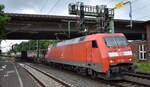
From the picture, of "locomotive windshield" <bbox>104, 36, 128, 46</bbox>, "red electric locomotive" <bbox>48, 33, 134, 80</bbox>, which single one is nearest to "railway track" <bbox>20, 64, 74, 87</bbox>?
"red electric locomotive" <bbox>48, 33, 134, 80</bbox>

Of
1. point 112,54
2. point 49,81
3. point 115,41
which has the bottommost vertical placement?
point 49,81

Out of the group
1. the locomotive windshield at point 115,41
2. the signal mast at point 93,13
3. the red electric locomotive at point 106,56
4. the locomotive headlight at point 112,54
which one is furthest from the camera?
the signal mast at point 93,13

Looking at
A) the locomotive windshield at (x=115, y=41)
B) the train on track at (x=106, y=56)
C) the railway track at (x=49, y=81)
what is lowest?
the railway track at (x=49, y=81)

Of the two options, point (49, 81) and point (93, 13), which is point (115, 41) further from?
point (93, 13)

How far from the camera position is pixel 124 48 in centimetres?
1389

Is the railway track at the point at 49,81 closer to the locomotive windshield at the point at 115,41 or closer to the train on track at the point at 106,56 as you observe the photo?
the train on track at the point at 106,56

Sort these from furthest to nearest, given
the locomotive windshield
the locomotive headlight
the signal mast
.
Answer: the signal mast, the locomotive windshield, the locomotive headlight

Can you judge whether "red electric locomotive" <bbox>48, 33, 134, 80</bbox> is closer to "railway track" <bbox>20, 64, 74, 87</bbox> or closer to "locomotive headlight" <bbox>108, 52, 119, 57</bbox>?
"locomotive headlight" <bbox>108, 52, 119, 57</bbox>

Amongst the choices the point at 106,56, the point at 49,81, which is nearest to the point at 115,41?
the point at 106,56

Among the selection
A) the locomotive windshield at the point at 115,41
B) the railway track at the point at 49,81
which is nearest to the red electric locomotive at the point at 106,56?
the locomotive windshield at the point at 115,41

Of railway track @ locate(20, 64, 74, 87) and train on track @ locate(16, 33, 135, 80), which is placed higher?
train on track @ locate(16, 33, 135, 80)

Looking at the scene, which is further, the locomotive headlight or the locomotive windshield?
the locomotive windshield

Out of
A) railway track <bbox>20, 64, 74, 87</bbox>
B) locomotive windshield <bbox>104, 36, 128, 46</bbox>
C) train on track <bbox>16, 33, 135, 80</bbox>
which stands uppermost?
locomotive windshield <bbox>104, 36, 128, 46</bbox>

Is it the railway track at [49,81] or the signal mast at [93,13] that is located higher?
the signal mast at [93,13]
